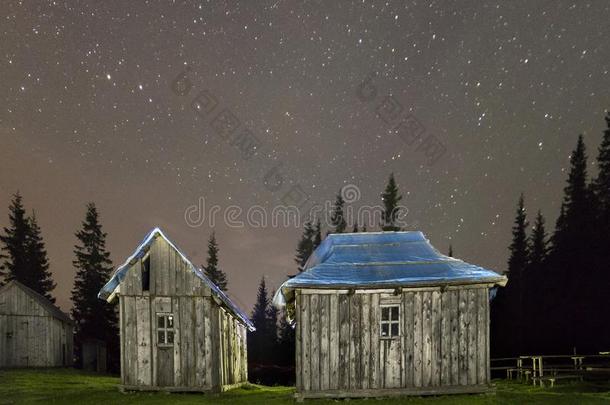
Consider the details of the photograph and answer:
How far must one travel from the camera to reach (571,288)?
4034 cm

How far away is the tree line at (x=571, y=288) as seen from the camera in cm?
3822

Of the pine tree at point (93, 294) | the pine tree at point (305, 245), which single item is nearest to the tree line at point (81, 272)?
the pine tree at point (93, 294)

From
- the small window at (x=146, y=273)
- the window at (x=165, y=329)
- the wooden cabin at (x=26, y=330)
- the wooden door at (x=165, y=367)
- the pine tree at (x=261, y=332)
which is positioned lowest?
the pine tree at (x=261, y=332)

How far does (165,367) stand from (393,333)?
9289mm

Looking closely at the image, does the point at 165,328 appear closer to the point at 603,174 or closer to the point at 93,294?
the point at 93,294

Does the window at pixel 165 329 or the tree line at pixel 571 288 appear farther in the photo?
the tree line at pixel 571 288

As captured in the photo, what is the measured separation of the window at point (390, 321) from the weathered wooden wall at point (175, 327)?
685cm

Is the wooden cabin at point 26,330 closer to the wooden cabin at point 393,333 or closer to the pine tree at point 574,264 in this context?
the wooden cabin at point 393,333

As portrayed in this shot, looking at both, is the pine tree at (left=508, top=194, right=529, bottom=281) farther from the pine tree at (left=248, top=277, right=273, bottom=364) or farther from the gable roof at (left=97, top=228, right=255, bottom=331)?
the gable roof at (left=97, top=228, right=255, bottom=331)

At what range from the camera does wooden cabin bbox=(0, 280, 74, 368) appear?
100 ft

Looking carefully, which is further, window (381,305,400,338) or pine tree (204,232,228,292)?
pine tree (204,232,228,292)

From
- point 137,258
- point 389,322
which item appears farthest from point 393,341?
point 137,258

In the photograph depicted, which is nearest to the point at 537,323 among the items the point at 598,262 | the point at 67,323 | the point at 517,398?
the point at 598,262

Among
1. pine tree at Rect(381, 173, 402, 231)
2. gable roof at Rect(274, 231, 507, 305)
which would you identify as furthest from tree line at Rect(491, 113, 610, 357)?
gable roof at Rect(274, 231, 507, 305)
